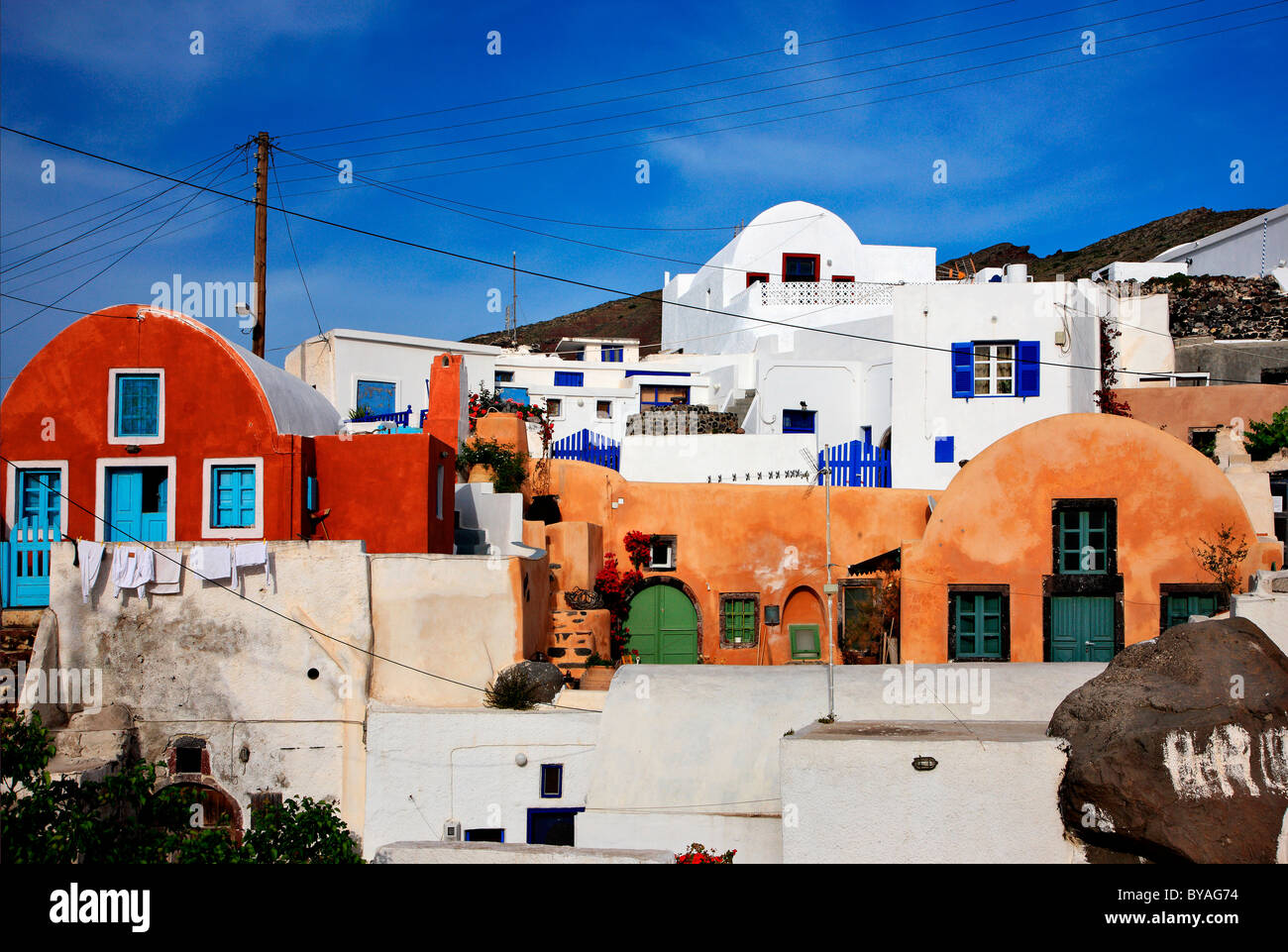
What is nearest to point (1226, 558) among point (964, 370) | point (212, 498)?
point (964, 370)

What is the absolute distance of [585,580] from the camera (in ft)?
69.8

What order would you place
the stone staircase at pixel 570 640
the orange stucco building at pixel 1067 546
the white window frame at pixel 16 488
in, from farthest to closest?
the stone staircase at pixel 570 640
the orange stucco building at pixel 1067 546
the white window frame at pixel 16 488

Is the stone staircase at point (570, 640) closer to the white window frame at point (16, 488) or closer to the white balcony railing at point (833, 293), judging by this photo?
the white window frame at point (16, 488)

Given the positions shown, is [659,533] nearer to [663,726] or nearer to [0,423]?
[663,726]

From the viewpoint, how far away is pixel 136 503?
18.3 meters

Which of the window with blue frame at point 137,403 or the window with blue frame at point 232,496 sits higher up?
the window with blue frame at point 137,403

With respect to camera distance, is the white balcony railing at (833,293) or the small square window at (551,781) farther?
the white balcony railing at (833,293)

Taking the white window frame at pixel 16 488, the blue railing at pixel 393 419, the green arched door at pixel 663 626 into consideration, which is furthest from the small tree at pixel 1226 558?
the white window frame at pixel 16 488

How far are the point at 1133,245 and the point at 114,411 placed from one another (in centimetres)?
6418

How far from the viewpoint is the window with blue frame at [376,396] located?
29328mm

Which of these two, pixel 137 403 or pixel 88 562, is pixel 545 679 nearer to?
pixel 88 562

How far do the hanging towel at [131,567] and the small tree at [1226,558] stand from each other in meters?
17.8
